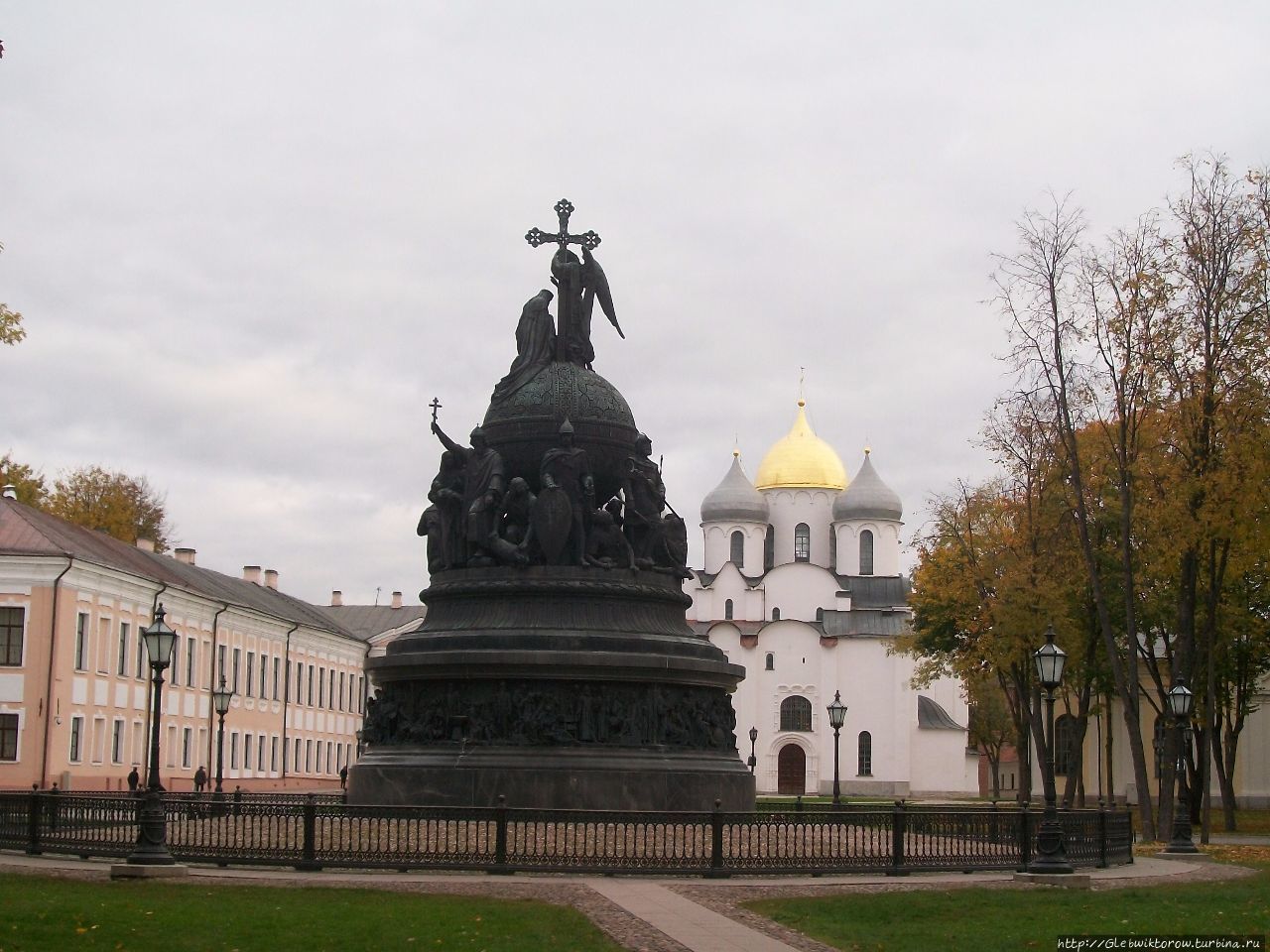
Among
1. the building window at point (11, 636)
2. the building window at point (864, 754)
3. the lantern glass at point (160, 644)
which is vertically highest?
the building window at point (11, 636)

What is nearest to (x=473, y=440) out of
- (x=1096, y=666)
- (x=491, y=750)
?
(x=491, y=750)

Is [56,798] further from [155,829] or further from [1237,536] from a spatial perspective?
[1237,536]

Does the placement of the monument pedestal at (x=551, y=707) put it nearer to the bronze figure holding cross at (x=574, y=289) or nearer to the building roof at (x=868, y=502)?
the bronze figure holding cross at (x=574, y=289)

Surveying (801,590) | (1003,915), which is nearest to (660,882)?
(1003,915)

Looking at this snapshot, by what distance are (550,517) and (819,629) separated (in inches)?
3065

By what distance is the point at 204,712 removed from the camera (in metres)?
63.6

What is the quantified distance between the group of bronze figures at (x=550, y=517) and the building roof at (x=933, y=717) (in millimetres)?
75341

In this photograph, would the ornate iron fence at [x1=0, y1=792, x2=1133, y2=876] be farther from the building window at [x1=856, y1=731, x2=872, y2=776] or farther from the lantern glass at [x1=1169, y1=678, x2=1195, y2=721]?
the building window at [x1=856, y1=731, x2=872, y2=776]

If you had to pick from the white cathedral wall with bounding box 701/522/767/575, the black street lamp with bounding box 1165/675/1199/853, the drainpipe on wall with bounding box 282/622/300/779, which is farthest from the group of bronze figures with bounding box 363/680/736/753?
the white cathedral wall with bounding box 701/522/767/575

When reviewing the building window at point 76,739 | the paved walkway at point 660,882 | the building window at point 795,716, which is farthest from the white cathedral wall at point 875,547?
the paved walkway at point 660,882

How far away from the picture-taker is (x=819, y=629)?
10425cm

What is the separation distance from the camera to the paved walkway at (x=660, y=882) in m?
16.2

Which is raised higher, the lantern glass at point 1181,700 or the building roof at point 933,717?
the building roof at point 933,717

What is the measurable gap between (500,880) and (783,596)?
89602 millimetres
